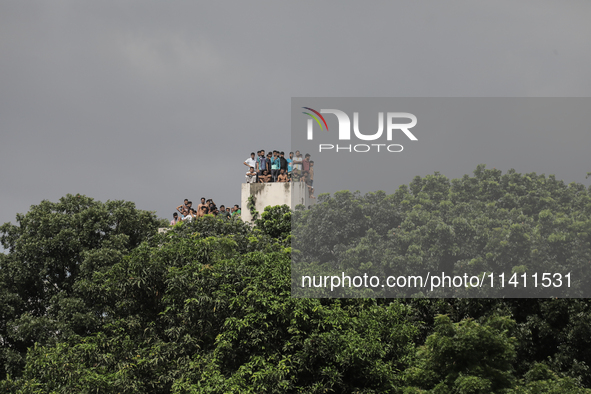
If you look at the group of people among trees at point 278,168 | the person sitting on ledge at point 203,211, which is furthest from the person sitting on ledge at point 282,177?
the person sitting on ledge at point 203,211

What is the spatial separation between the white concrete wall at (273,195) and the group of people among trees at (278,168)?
21cm

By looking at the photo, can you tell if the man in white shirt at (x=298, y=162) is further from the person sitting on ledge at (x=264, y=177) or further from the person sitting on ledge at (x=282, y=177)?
the person sitting on ledge at (x=264, y=177)

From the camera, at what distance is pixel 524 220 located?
54.0 feet

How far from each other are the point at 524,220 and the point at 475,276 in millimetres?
2330

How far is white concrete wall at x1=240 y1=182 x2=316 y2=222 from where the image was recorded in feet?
66.3

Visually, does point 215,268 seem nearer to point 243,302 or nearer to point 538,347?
point 243,302

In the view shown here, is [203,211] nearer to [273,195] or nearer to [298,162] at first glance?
[273,195]

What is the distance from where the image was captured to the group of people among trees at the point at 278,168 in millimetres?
20391

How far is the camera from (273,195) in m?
20.5

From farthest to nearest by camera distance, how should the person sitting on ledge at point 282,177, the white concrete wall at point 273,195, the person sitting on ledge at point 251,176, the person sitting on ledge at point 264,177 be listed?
the person sitting on ledge at point 251,176 < the person sitting on ledge at point 264,177 < the person sitting on ledge at point 282,177 < the white concrete wall at point 273,195

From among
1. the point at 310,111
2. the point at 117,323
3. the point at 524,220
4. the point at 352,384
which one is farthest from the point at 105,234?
the point at 524,220

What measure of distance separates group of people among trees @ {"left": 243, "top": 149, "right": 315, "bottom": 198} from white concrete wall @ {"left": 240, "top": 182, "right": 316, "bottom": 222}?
21 centimetres

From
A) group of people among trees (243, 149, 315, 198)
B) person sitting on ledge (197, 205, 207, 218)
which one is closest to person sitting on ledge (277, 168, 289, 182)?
group of people among trees (243, 149, 315, 198)

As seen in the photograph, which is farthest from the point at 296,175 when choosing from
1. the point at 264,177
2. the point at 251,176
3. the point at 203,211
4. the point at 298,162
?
the point at 203,211
